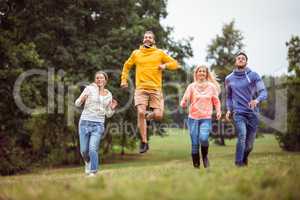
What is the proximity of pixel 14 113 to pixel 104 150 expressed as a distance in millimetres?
Result: 13645

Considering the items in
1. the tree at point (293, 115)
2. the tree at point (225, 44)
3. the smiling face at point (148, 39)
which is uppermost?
the tree at point (225, 44)

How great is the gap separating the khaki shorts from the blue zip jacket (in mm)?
1849

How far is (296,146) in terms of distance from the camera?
1545 inches

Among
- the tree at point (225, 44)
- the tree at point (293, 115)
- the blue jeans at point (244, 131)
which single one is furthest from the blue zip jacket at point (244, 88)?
the tree at point (225, 44)

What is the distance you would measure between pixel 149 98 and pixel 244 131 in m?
2.53

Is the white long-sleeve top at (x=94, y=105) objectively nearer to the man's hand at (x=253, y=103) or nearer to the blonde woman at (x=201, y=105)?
the blonde woman at (x=201, y=105)

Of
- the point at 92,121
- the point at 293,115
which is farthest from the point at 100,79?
the point at 293,115

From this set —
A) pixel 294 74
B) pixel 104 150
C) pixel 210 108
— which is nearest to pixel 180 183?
pixel 210 108

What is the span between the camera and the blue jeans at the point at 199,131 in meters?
9.68

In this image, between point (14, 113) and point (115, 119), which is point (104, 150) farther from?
point (14, 113)

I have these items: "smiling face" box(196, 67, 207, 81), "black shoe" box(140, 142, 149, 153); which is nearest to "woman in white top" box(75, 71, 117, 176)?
"black shoe" box(140, 142, 149, 153)

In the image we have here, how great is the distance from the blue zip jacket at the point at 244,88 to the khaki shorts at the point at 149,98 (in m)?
1.85

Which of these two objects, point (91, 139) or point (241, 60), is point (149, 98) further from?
point (241, 60)

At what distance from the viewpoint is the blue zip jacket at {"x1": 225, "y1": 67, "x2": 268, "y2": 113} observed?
998cm
